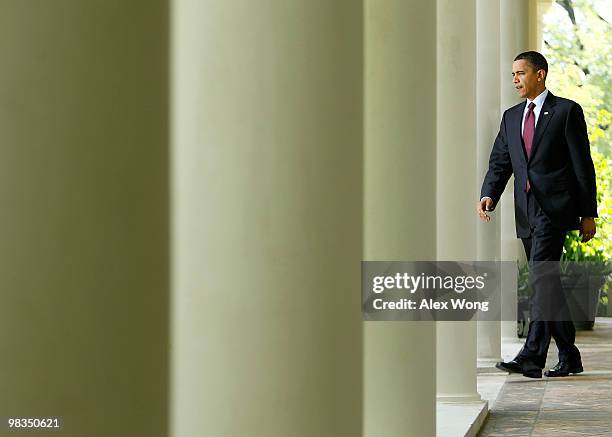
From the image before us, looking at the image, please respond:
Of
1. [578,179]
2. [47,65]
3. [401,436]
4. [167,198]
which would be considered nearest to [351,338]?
[167,198]

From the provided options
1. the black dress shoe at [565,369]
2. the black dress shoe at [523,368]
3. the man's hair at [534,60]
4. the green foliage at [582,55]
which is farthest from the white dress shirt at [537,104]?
the green foliage at [582,55]

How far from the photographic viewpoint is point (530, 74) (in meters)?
14.1

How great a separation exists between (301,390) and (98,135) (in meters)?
1.42

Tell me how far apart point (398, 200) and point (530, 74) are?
23.4 feet

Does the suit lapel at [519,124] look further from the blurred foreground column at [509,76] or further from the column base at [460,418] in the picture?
the blurred foreground column at [509,76]

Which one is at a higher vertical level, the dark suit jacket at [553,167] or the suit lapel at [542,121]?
the suit lapel at [542,121]

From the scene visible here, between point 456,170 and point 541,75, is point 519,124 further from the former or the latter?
point 456,170

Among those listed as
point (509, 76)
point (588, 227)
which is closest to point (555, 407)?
point (588, 227)

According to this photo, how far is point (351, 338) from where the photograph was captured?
14.8 feet

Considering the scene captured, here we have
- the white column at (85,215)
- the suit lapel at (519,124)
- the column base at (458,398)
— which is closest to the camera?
the white column at (85,215)

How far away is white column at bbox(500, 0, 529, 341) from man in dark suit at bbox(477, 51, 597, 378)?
233 inches

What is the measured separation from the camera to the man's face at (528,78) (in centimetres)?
1405

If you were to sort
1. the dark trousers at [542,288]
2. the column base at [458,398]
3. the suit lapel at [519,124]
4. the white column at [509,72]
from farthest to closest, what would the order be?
the white column at [509,72] → the suit lapel at [519,124] → the dark trousers at [542,288] → the column base at [458,398]

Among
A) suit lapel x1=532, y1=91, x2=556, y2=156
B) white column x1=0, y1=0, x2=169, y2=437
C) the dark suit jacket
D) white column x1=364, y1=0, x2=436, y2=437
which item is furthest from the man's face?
white column x1=0, y1=0, x2=169, y2=437
